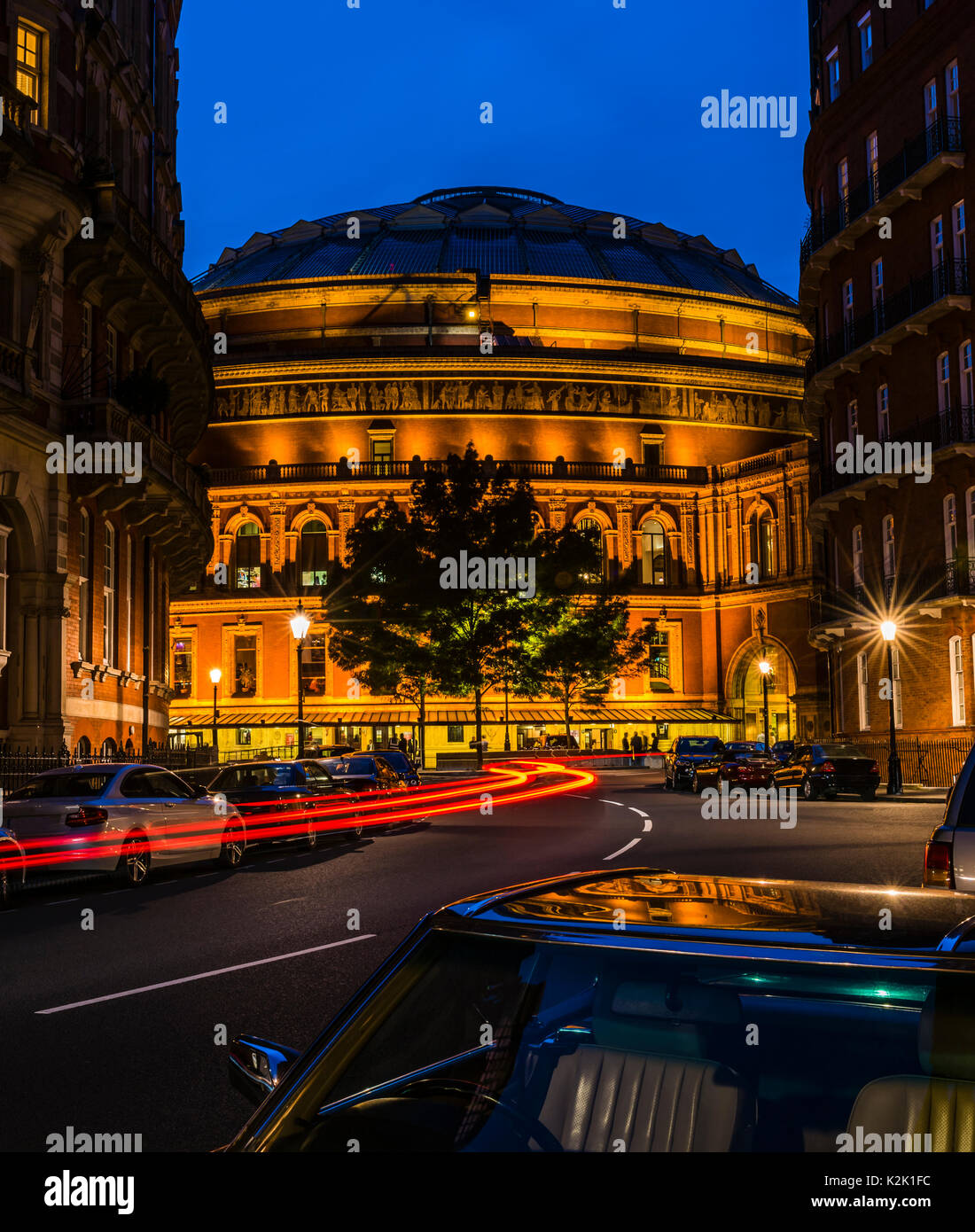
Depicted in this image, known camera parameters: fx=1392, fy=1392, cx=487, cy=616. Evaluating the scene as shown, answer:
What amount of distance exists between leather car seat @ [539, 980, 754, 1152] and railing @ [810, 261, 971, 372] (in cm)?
3880

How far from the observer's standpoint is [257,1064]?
12.4 ft

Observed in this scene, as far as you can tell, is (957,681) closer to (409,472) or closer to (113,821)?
(113,821)

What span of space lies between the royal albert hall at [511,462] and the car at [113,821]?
195ft

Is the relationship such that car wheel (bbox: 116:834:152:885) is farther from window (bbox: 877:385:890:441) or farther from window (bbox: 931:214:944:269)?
window (bbox: 877:385:890:441)

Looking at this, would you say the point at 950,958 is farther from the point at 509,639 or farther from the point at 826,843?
the point at 509,639

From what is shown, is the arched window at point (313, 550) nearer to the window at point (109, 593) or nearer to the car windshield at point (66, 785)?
the window at point (109, 593)

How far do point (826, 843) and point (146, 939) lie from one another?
518 inches

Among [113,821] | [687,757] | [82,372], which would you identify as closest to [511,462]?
[687,757]

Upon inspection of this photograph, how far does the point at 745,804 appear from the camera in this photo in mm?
38125

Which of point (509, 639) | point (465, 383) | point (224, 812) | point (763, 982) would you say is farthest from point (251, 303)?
point (763, 982)

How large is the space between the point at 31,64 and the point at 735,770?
88.4ft

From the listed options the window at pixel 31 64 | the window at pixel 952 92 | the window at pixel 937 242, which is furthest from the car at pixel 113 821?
the window at pixel 952 92

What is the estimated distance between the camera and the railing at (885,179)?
39094 millimetres

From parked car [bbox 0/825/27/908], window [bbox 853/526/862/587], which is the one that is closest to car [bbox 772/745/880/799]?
window [bbox 853/526/862/587]
